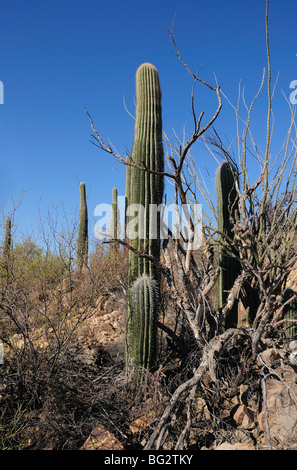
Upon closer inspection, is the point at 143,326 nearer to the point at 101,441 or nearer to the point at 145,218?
the point at 145,218

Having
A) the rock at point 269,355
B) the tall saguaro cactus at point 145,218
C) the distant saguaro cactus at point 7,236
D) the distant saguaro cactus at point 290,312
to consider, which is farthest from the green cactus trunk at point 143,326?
the distant saguaro cactus at point 7,236

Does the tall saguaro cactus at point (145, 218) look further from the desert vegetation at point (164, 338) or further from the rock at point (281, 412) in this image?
the rock at point (281, 412)

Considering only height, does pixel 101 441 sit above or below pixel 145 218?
below

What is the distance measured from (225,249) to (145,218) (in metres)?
1.22

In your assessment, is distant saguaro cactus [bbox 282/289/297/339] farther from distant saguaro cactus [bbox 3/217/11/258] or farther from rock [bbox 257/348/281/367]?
distant saguaro cactus [bbox 3/217/11/258]

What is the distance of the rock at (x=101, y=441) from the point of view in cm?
391

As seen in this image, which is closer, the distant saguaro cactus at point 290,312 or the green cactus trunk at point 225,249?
the distant saguaro cactus at point 290,312

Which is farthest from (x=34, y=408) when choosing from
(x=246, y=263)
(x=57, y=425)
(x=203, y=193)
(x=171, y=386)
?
(x=203, y=193)

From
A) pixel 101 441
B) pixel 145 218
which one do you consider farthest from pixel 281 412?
pixel 145 218

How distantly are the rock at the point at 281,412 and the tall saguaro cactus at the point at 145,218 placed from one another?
1.60 meters

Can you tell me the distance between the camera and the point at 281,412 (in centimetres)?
414
